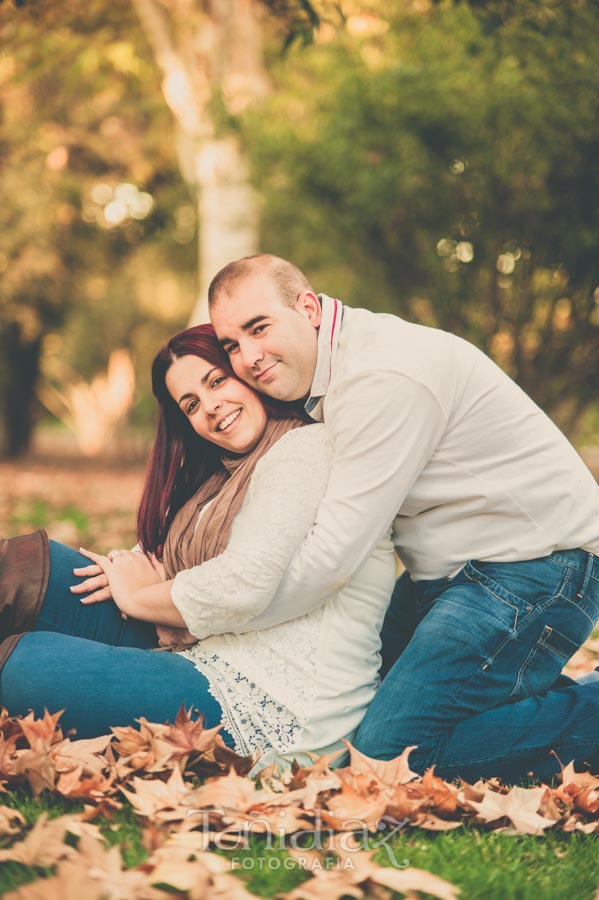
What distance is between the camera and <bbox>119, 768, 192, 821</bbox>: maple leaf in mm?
2430

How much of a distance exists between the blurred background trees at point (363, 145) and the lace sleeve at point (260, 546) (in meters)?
3.02

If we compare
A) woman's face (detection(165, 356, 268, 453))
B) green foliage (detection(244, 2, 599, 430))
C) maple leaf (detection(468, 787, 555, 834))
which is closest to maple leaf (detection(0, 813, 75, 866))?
maple leaf (detection(468, 787, 555, 834))

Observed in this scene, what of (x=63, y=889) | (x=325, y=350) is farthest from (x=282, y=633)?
(x=63, y=889)

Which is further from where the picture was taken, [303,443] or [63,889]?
[303,443]

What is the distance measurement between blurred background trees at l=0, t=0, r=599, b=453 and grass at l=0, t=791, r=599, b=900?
396 centimetres

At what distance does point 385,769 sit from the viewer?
269 cm

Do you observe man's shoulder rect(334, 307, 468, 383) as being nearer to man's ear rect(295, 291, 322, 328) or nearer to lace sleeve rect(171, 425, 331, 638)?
man's ear rect(295, 291, 322, 328)

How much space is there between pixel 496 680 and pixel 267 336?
1373 mm

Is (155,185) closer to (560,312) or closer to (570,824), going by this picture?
(560,312)

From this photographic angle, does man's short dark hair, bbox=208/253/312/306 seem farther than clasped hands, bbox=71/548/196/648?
Yes

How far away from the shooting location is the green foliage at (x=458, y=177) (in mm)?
8812

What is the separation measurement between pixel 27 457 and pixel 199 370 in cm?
2030

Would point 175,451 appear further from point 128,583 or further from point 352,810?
point 352,810

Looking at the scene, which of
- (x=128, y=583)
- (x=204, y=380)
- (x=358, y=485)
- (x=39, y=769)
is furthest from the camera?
(x=204, y=380)
